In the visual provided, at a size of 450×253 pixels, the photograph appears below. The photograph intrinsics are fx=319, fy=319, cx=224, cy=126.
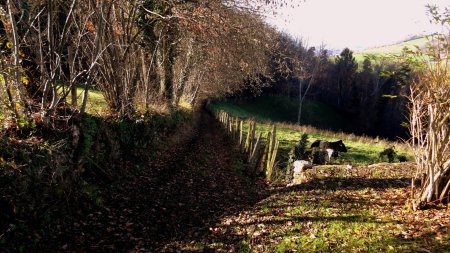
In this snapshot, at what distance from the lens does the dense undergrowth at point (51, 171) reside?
5.18m

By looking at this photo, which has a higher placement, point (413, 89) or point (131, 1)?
point (131, 1)

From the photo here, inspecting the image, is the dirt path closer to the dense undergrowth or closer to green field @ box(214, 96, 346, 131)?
the dense undergrowth

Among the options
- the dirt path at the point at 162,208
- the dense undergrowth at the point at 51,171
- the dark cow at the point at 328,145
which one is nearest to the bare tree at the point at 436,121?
the dirt path at the point at 162,208

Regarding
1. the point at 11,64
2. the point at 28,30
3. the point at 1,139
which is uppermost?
the point at 28,30

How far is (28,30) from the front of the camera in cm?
652

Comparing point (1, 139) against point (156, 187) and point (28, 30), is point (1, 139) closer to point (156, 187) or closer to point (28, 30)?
point (28, 30)

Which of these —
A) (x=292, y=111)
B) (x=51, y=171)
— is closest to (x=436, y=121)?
(x=51, y=171)

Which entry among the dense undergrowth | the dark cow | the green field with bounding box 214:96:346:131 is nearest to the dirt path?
the dense undergrowth

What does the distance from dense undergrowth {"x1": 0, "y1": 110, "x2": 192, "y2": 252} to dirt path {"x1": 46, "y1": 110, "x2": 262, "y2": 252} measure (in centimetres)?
39

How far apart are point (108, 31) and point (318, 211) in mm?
8881

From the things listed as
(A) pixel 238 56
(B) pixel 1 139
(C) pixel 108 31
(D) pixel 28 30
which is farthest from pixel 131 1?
(B) pixel 1 139

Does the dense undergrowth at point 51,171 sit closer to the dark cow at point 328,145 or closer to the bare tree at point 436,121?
the bare tree at point 436,121

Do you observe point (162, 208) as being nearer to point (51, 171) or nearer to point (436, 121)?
point (51, 171)

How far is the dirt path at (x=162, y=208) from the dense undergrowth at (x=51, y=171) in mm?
393
